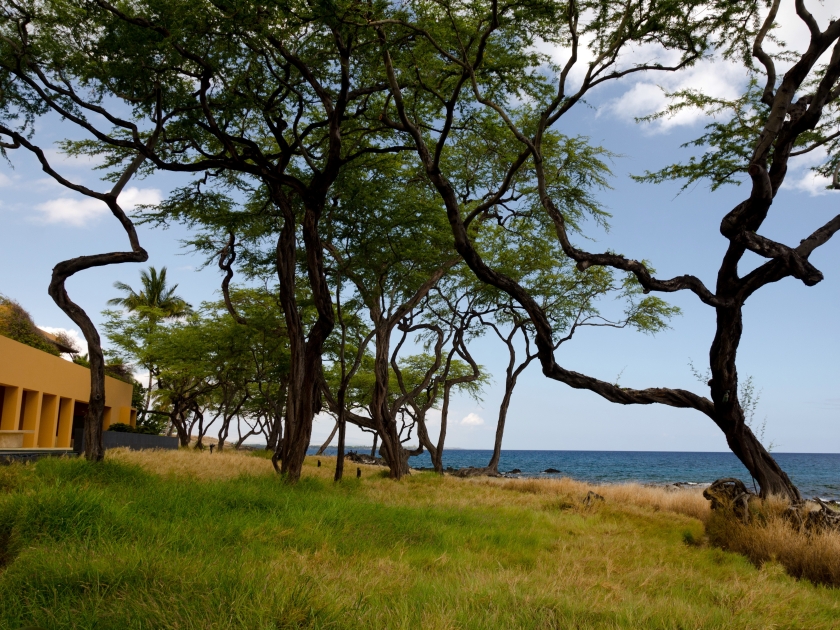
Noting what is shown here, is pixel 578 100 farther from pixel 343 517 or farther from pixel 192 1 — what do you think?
pixel 343 517

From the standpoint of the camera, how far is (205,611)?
145 inches

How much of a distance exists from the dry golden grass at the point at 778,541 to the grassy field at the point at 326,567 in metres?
0.33

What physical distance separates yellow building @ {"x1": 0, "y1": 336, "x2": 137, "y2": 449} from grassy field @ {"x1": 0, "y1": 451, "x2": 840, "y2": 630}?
27.6 ft

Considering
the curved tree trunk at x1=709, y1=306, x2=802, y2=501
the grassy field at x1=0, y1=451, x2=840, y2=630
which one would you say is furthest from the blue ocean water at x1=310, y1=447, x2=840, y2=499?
the grassy field at x1=0, y1=451, x2=840, y2=630

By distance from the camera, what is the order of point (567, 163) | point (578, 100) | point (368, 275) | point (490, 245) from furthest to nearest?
point (490, 245) → point (368, 275) → point (567, 163) → point (578, 100)

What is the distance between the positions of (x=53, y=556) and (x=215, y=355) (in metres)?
20.9

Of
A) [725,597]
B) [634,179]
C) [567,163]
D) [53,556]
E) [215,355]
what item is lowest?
[725,597]

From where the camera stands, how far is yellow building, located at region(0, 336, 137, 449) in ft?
51.1

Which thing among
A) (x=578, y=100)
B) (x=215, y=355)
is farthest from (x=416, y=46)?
(x=215, y=355)

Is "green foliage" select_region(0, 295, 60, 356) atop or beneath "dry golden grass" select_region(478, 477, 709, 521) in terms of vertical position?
atop

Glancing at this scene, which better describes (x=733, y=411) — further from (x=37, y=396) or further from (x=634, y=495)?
(x=37, y=396)

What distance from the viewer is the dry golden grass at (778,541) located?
6.71 metres

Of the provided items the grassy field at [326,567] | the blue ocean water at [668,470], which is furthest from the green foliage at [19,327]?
the blue ocean water at [668,470]

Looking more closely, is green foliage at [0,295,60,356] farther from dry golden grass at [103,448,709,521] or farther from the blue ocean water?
the blue ocean water
